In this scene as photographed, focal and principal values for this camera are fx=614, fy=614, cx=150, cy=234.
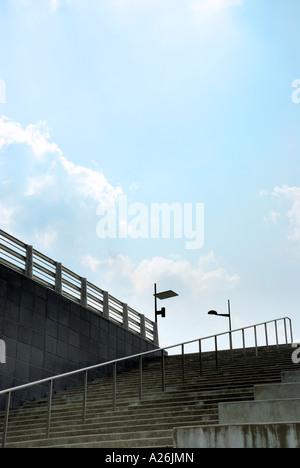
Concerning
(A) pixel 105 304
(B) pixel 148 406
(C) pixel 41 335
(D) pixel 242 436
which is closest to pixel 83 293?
(A) pixel 105 304

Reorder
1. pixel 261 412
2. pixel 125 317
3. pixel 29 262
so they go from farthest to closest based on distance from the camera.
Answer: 1. pixel 125 317
2. pixel 29 262
3. pixel 261 412

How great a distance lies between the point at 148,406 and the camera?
11.1 m

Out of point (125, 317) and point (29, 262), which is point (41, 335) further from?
point (125, 317)

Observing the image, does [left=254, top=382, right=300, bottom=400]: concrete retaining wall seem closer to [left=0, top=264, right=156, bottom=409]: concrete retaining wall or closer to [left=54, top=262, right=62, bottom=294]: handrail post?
[left=0, top=264, right=156, bottom=409]: concrete retaining wall

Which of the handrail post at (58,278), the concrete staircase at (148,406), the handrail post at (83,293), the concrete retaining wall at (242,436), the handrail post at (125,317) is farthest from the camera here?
the handrail post at (125,317)

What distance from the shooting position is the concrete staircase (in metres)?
9.39

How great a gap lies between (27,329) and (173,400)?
20.0 feet

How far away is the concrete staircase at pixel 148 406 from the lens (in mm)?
9391

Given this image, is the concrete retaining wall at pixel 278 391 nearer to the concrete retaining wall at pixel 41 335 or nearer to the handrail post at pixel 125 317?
the concrete retaining wall at pixel 41 335

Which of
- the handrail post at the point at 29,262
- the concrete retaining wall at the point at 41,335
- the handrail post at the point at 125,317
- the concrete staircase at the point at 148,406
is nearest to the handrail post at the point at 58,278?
the concrete retaining wall at the point at 41,335

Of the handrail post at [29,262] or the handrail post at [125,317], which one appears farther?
the handrail post at [125,317]

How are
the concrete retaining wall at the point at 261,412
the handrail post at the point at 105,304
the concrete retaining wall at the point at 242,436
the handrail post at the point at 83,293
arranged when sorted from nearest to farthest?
the concrete retaining wall at the point at 242,436 < the concrete retaining wall at the point at 261,412 < the handrail post at the point at 83,293 < the handrail post at the point at 105,304
